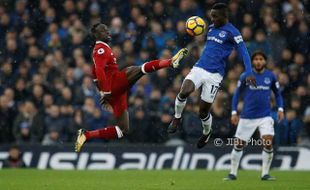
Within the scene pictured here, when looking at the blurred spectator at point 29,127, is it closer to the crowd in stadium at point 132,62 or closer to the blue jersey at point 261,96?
the crowd in stadium at point 132,62

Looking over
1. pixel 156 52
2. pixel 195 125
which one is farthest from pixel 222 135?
pixel 156 52

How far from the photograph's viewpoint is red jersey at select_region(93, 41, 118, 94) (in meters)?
13.5

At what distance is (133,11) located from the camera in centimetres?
2070

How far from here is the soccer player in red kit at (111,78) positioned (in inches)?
531

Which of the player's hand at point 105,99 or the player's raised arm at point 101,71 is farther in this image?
the player's hand at point 105,99

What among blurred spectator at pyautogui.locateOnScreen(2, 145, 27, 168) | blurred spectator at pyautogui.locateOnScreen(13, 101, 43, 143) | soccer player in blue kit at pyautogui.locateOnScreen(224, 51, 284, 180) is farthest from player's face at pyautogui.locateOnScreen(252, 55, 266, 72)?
blurred spectator at pyautogui.locateOnScreen(2, 145, 27, 168)

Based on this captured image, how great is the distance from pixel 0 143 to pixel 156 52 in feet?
14.5

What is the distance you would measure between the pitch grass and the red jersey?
1722mm

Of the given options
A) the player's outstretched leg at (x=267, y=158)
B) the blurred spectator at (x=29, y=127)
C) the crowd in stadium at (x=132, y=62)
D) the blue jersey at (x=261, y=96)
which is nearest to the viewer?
the player's outstretched leg at (x=267, y=158)

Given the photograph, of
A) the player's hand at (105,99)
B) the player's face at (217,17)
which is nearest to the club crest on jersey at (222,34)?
the player's face at (217,17)

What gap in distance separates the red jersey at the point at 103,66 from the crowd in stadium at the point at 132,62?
486 centimetres

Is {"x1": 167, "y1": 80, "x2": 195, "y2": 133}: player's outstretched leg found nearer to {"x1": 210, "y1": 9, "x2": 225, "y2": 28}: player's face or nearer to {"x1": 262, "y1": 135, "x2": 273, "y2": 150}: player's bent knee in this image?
{"x1": 210, "y1": 9, "x2": 225, "y2": 28}: player's face

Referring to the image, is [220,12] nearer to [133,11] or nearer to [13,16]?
[133,11]

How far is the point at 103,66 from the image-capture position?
44.4 feet
